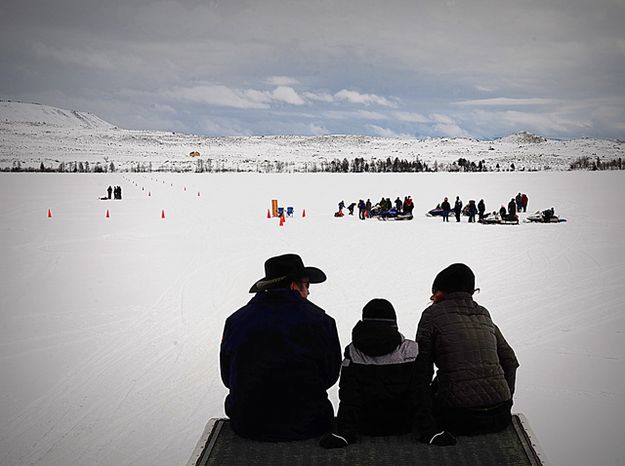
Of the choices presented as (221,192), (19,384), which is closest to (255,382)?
(19,384)

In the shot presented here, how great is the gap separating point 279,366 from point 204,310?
6464 mm

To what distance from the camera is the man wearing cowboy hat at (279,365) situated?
431 cm

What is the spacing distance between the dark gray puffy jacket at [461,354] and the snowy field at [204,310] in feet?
4.57

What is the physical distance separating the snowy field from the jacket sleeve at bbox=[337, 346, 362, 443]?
1.76 metres

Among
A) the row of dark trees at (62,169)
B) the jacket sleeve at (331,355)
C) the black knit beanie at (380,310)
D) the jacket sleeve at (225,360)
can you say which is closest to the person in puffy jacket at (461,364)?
the black knit beanie at (380,310)

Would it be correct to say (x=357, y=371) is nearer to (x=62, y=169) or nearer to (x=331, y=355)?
(x=331, y=355)

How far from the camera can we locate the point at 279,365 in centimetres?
431

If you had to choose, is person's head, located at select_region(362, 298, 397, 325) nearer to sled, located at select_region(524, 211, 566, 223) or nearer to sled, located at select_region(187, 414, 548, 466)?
sled, located at select_region(187, 414, 548, 466)

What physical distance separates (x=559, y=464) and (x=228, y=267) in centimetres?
1016

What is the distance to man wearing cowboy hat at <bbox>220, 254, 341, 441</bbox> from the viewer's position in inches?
170

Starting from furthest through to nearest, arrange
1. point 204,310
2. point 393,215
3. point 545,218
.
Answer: point 393,215 → point 545,218 → point 204,310

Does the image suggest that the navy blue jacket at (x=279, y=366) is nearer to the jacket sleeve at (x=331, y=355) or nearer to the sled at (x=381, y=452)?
the jacket sleeve at (x=331, y=355)

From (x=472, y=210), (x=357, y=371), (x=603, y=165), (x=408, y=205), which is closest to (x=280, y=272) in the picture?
(x=357, y=371)

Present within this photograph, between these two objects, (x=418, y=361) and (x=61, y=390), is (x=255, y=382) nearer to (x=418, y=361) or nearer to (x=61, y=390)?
(x=418, y=361)
